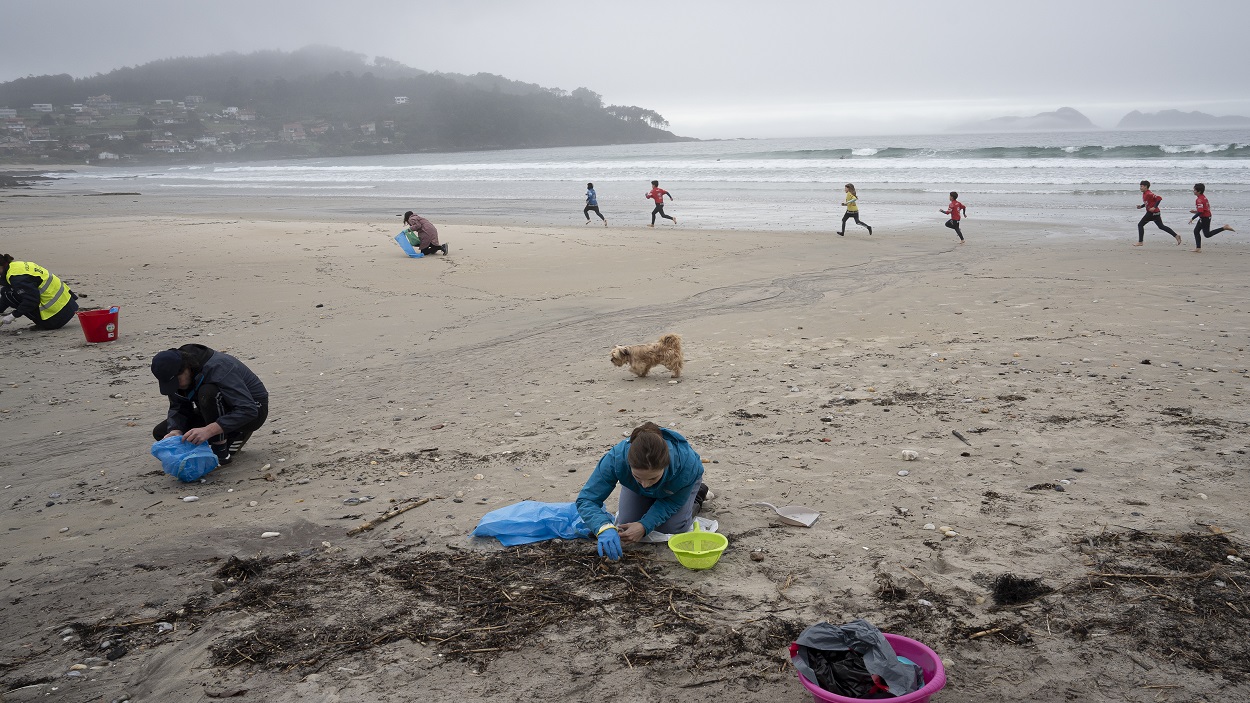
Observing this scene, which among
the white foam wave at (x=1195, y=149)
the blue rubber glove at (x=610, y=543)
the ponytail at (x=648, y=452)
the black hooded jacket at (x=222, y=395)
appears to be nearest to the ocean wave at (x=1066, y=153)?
the white foam wave at (x=1195, y=149)

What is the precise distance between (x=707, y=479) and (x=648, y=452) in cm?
150

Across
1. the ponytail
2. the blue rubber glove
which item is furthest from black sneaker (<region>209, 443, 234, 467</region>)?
the ponytail

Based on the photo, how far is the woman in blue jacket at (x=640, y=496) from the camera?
409 centimetres

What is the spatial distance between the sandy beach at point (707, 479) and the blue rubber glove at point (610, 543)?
3.7 inches

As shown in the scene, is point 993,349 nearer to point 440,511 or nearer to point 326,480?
point 440,511

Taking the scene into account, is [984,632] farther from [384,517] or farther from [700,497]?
[384,517]

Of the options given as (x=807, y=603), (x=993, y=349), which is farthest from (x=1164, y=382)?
(x=807, y=603)

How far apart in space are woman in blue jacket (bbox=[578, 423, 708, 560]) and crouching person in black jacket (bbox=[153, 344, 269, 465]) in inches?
113

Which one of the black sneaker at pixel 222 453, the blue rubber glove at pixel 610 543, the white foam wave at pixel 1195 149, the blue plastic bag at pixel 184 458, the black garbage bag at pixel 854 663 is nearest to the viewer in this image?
the black garbage bag at pixel 854 663

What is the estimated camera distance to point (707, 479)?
5223mm

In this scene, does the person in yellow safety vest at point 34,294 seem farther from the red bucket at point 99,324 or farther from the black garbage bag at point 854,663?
the black garbage bag at point 854,663

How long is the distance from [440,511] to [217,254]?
12934mm

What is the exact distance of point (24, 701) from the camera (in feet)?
10.4

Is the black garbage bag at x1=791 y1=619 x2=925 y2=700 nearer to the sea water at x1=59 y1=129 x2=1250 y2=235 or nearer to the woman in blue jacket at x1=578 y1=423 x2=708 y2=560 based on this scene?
the woman in blue jacket at x1=578 y1=423 x2=708 y2=560
